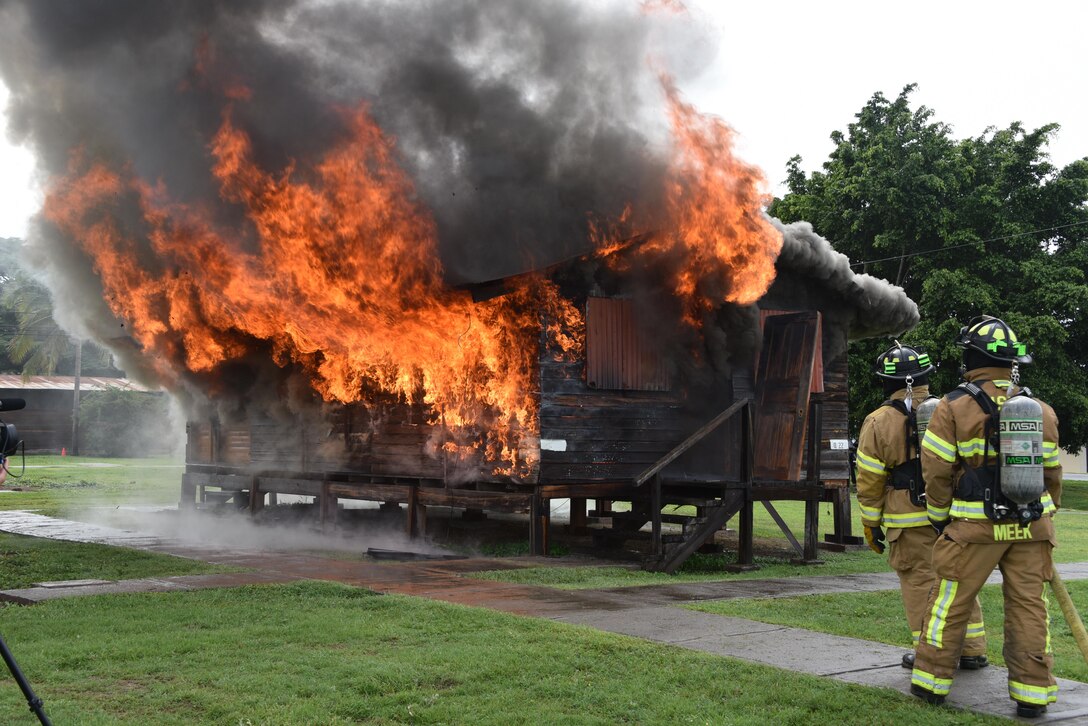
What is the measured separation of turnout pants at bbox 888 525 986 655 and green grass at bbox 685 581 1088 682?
0.60 m

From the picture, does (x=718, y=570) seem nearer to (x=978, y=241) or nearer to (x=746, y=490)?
(x=746, y=490)

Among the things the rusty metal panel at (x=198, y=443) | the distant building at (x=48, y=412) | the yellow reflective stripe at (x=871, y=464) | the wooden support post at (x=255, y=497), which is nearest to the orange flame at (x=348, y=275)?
the wooden support post at (x=255, y=497)

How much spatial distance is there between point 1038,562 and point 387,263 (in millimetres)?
9961

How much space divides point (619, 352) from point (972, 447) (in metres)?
8.65

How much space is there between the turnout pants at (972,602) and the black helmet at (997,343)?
1098mm

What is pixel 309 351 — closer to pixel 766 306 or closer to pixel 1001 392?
pixel 766 306

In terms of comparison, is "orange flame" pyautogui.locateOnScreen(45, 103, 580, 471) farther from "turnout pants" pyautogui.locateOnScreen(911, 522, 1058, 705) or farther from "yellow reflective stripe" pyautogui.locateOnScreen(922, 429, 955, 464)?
"turnout pants" pyautogui.locateOnScreen(911, 522, 1058, 705)

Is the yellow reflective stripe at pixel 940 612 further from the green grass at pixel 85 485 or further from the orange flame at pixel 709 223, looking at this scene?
the green grass at pixel 85 485

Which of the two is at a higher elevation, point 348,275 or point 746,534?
point 348,275

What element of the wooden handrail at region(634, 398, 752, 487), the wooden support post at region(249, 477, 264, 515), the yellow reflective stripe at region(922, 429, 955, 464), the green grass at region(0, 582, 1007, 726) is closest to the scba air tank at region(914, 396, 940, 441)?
the yellow reflective stripe at region(922, 429, 955, 464)

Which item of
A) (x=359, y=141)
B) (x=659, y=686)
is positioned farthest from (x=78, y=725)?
(x=359, y=141)

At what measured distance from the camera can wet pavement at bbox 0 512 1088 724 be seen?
23.0 ft

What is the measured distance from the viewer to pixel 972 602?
21.4 ft

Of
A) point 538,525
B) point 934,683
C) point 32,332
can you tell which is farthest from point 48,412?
point 934,683
